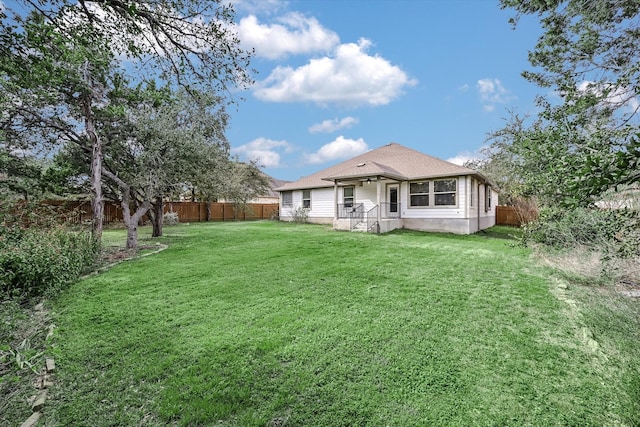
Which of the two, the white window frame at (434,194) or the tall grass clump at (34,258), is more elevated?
the white window frame at (434,194)

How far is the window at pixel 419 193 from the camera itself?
14.7 metres

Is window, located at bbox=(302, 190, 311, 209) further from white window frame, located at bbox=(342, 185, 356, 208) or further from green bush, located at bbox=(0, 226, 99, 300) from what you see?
green bush, located at bbox=(0, 226, 99, 300)

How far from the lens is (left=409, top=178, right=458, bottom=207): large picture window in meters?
13.8

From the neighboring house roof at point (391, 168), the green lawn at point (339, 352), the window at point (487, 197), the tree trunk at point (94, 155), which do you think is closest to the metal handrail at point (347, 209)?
the neighboring house roof at point (391, 168)

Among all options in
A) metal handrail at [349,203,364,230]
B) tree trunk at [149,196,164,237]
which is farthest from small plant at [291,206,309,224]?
tree trunk at [149,196,164,237]

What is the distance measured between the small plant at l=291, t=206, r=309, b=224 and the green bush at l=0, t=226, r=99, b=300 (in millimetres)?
13896

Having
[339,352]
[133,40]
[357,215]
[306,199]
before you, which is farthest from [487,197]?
[133,40]

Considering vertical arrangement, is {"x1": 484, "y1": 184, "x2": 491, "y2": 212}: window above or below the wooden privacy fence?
above

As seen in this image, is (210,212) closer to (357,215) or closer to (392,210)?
(357,215)

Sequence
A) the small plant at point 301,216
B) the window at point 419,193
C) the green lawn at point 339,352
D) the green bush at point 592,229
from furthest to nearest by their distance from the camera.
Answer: the small plant at point 301,216 → the window at point 419,193 → the green bush at point 592,229 → the green lawn at point 339,352

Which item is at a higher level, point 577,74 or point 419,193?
point 577,74

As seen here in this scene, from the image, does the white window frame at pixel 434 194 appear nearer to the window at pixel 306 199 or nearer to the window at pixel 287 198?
the window at pixel 306 199

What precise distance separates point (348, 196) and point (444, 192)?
530 centimetres

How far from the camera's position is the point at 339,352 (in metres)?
3.28
